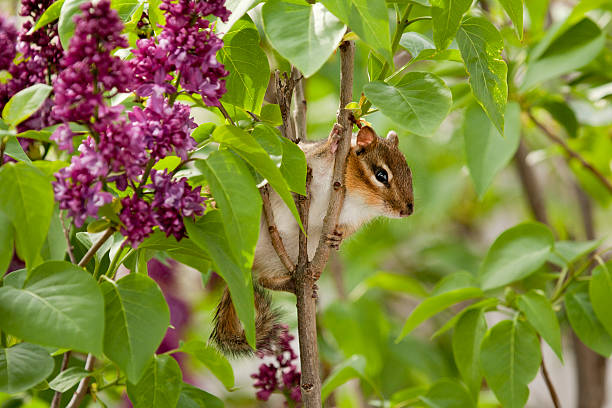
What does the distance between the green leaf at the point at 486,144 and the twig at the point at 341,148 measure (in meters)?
0.39

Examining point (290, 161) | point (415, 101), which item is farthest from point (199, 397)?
point (415, 101)

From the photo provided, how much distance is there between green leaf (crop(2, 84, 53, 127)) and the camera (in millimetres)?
514

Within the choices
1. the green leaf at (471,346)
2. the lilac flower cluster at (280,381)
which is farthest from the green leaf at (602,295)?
the lilac flower cluster at (280,381)

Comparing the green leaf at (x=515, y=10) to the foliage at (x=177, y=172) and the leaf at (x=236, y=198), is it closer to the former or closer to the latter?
the foliage at (x=177, y=172)

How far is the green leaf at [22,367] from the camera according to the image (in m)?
0.54

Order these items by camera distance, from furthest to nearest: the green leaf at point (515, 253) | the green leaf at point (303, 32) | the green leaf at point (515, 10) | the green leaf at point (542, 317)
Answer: the green leaf at point (515, 253)
the green leaf at point (542, 317)
the green leaf at point (515, 10)
the green leaf at point (303, 32)

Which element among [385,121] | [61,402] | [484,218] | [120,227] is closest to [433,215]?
[484,218]

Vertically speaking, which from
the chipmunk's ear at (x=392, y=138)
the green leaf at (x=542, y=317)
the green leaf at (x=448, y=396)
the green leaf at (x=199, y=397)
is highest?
the chipmunk's ear at (x=392, y=138)

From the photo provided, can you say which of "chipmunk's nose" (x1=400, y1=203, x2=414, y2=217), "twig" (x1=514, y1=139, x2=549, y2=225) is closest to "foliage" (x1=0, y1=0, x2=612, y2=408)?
"chipmunk's nose" (x1=400, y1=203, x2=414, y2=217)

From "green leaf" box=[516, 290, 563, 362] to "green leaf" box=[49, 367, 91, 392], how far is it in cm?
52

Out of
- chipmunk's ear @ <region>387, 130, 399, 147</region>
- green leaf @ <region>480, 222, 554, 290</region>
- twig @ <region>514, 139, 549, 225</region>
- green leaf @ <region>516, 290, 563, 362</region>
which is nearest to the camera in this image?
green leaf @ <region>516, 290, 563, 362</region>

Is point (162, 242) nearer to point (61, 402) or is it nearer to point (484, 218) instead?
point (61, 402)

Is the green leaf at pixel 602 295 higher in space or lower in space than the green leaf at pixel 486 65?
lower

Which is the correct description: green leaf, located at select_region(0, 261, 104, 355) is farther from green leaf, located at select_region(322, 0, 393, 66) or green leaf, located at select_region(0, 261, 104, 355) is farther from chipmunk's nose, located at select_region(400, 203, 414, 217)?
chipmunk's nose, located at select_region(400, 203, 414, 217)
